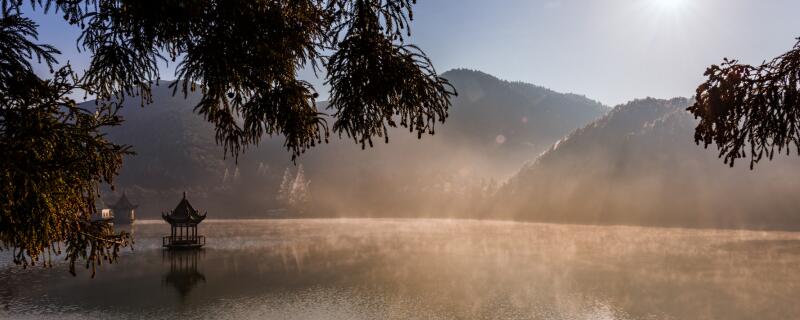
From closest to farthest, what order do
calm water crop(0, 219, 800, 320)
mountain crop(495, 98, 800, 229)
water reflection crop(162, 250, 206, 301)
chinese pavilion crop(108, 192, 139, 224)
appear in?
calm water crop(0, 219, 800, 320)
water reflection crop(162, 250, 206, 301)
chinese pavilion crop(108, 192, 139, 224)
mountain crop(495, 98, 800, 229)

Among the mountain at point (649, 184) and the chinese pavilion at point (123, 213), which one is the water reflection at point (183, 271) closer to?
the chinese pavilion at point (123, 213)

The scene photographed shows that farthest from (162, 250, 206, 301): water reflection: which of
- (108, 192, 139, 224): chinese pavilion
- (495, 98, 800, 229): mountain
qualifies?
(495, 98, 800, 229): mountain

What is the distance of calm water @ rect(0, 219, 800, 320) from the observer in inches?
1038

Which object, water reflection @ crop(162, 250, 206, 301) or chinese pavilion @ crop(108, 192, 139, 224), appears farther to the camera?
chinese pavilion @ crop(108, 192, 139, 224)

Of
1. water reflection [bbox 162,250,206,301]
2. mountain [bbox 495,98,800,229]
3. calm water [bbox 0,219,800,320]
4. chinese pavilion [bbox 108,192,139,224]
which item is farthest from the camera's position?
mountain [bbox 495,98,800,229]

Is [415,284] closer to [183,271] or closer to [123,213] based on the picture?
[183,271]

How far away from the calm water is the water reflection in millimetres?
141

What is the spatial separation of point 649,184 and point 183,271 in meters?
Result: 121

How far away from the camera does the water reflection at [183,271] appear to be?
32469mm

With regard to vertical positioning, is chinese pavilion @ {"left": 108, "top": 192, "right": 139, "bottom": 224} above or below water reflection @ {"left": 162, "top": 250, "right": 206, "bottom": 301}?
above

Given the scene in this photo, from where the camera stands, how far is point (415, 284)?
112 ft

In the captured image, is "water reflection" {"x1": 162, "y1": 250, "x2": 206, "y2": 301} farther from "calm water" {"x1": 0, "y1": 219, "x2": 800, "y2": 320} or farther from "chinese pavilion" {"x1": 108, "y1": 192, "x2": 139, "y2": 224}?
"chinese pavilion" {"x1": 108, "y1": 192, "x2": 139, "y2": 224}

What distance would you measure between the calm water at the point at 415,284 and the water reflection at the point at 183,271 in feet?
0.46

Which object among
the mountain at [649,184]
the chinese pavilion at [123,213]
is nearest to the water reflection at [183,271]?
the chinese pavilion at [123,213]
